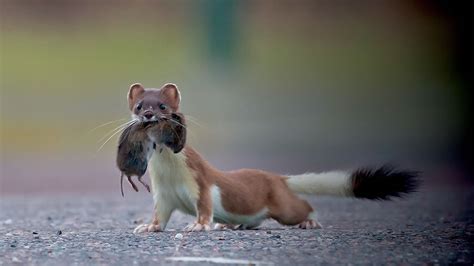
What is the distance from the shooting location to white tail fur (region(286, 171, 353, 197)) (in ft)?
32.8

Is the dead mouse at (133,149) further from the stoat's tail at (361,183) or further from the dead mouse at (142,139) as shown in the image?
the stoat's tail at (361,183)

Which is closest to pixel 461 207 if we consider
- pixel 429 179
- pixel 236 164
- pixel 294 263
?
pixel 294 263

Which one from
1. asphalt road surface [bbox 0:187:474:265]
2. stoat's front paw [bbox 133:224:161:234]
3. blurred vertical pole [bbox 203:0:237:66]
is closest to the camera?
asphalt road surface [bbox 0:187:474:265]

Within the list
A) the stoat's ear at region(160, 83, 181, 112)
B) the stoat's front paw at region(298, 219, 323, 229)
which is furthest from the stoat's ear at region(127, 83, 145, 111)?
the stoat's front paw at region(298, 219, 323, 229)

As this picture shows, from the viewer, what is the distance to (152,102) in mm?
8984

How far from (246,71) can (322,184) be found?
21.7 meters

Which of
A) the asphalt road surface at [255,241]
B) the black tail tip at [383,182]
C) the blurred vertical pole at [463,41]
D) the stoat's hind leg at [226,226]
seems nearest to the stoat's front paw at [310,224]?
the asphalt road surface at [255,241]

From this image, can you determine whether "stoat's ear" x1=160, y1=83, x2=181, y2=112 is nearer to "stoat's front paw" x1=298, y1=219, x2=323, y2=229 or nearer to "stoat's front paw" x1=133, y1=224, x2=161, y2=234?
"stoat's front paw" x1=133, y1=224, x2=161, y2=234

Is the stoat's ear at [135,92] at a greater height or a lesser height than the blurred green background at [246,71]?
lesser

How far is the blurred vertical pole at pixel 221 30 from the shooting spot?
31.4 m

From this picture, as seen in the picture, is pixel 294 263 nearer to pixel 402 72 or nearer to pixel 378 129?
pixel 378 129

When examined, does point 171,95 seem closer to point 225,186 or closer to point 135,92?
point 135,92

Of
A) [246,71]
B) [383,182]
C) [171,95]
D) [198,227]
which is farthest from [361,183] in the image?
[246,71]

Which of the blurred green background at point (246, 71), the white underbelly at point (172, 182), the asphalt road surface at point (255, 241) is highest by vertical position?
the blurred green background at point (246, 71)
